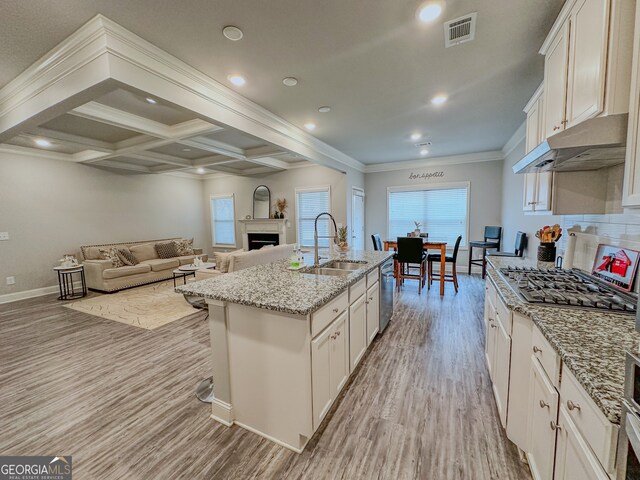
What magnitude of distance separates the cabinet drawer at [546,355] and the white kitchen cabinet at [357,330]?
119 centimetres

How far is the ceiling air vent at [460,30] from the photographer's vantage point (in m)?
1.88

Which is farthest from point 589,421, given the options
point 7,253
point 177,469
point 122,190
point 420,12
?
point 122,190

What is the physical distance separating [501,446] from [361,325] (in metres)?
1.22

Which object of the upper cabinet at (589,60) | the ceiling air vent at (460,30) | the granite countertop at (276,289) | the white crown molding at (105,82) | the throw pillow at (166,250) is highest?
the ceiling air vent at (460,30)

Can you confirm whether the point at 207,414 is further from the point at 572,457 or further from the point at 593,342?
the point at 593,342

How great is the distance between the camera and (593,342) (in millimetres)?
1076

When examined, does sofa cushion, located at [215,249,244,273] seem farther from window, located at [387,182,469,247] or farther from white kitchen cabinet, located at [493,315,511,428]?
window, located at [387,182,469,247]

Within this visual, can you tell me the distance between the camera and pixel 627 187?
115 centimetres

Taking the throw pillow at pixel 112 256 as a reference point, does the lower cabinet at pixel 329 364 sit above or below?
below

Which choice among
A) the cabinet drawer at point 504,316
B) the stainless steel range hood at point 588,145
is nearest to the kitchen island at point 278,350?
the cabinet drawer at point 504,316

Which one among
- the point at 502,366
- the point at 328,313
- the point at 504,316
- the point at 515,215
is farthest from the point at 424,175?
the point at 328,313

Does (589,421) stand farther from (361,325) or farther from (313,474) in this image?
(361,325)

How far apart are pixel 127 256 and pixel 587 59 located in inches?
290

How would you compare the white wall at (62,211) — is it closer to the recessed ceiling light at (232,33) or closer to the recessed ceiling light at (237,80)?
the recessed ceiling light at (237,80)
